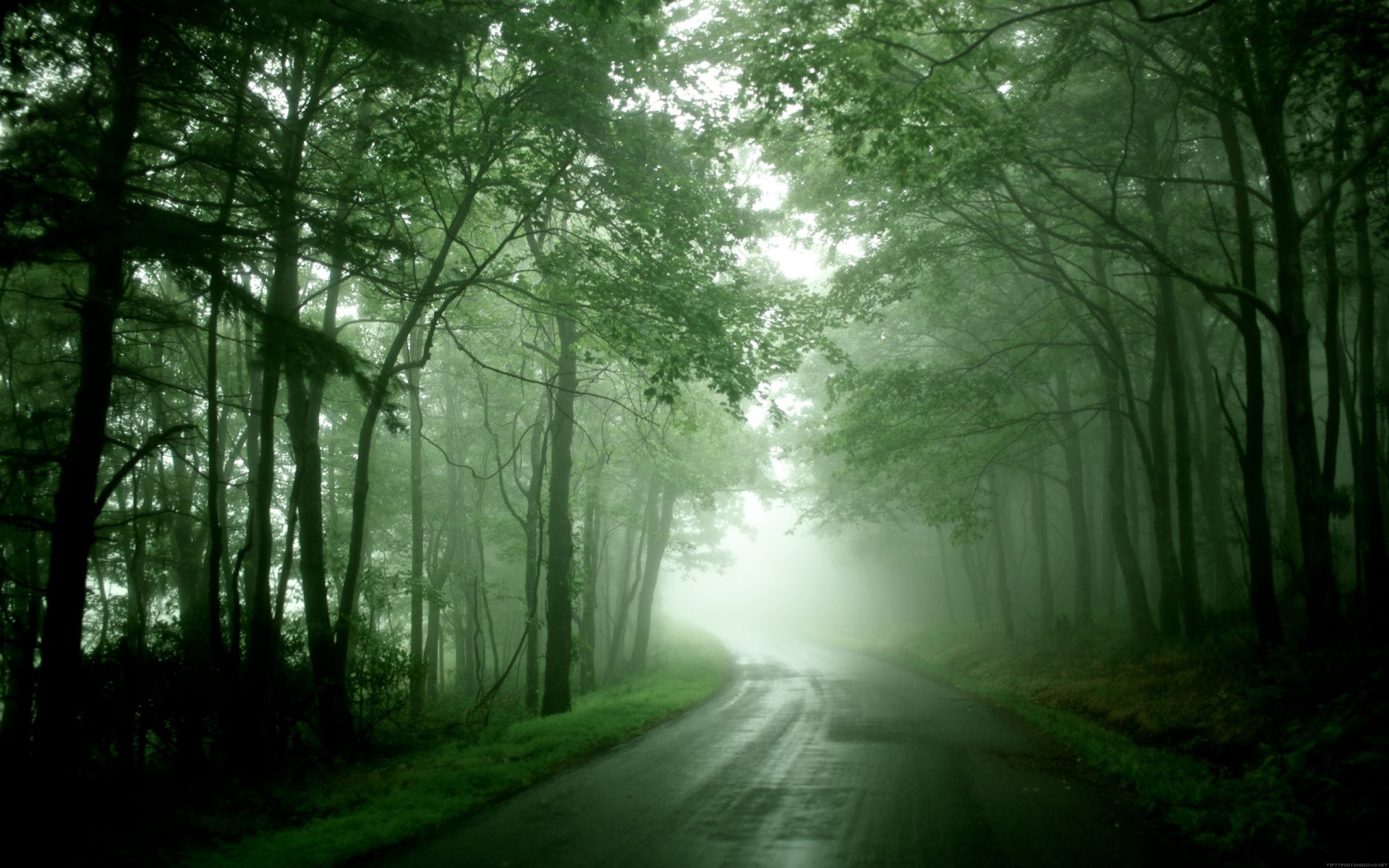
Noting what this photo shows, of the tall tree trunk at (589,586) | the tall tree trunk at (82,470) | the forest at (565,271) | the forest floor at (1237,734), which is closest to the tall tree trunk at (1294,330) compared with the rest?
the forest at (565,271)

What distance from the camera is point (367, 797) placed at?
761 centimetres

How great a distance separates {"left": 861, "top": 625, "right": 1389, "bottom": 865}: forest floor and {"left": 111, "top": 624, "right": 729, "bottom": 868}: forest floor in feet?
20.4

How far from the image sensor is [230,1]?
6848mm

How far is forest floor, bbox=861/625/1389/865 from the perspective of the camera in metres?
5.49

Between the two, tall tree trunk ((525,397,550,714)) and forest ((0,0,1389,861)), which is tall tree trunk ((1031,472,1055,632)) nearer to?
forest ((0,0,1389,861))

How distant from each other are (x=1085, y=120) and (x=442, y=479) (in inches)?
935

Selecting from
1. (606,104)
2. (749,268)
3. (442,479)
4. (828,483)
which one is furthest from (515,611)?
(606,104)

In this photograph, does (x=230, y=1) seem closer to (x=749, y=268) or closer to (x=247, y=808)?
(x=247, y=808)

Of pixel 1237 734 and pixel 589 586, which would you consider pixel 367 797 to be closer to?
pixel 1237 734

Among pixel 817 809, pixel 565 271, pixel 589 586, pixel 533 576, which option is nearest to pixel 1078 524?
pixel 589 586

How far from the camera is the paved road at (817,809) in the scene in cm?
564

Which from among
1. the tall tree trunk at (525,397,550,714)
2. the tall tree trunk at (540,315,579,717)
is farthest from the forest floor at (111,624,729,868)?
the tall tree trunk at (525,397,550,714)

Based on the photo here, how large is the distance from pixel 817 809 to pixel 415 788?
4061mm

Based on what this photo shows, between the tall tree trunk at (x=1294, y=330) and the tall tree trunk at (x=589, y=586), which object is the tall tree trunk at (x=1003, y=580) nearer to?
the tall tree trunk at (x=589, y=586)
